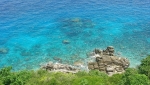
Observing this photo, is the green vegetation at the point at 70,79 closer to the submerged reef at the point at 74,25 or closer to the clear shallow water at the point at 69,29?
the clear shallow water at the point at 69,29

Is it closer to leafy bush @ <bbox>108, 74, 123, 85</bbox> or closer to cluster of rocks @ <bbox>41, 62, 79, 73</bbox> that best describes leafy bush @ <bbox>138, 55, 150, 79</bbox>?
A: leafy bush @ <bbox>108, 74, 123, 85</bbox>

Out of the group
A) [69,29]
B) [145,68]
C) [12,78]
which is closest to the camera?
[12,78]

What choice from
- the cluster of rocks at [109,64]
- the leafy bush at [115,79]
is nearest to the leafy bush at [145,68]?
the leafy bush at [115,79]

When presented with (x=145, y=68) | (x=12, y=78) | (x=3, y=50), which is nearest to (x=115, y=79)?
(x=145, y=68)

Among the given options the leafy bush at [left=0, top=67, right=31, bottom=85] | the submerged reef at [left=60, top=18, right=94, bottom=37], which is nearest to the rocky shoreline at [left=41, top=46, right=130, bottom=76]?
the leafy bush at [left=0, top=67, right=31, bottom=85]

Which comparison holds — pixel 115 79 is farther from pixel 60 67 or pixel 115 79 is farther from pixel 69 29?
pixel 69 29

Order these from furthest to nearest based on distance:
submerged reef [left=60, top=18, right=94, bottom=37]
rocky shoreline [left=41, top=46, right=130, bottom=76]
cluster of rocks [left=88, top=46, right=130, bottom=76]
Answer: submerged reef [left=60, top=18, right=94, bottom=37], cluster of rocks [left=88, top=46, right=130, bottom=76], rocky shoreline [left=41, top=46, right=130, bottom=76]

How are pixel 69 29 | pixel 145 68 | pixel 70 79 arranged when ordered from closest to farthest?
pixel 70 79 < pixel 145 68 < pixel 69 29

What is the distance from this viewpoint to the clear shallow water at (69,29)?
224ft

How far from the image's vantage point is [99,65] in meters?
61.0

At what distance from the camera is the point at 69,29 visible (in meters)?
80.2

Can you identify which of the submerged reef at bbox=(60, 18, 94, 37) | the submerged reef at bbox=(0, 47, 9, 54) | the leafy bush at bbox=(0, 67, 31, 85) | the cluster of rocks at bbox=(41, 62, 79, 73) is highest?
the leafy bush at bbox=(0, 67, 31, 85)

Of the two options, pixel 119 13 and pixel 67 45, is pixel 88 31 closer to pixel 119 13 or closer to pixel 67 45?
pixel 67 45

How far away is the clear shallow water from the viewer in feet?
224
